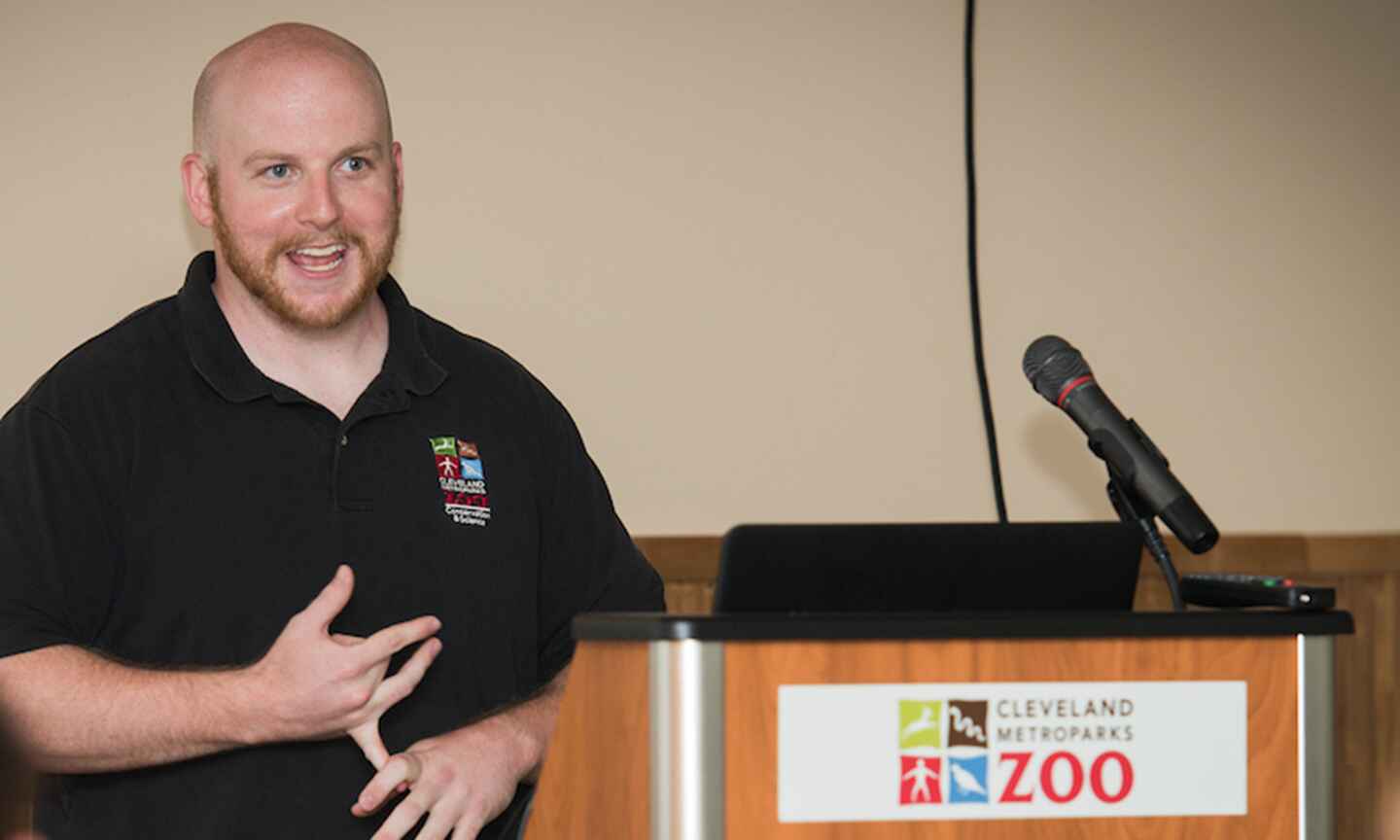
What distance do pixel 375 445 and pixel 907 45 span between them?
145cm

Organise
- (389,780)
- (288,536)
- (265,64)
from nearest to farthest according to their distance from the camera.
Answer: (389,780) → (288,536) → (265,64)

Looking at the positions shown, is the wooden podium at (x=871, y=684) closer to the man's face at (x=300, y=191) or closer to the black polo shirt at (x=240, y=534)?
the black polo shirt at (x=240, y=534)

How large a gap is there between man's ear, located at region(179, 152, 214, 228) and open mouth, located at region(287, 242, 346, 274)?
0.47 ft

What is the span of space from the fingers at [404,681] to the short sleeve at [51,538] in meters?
0.39

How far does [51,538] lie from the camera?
2.02m

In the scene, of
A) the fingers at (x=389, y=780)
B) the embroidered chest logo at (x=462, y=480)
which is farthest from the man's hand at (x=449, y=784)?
the embroidered chest logo at (x=462, y=480)

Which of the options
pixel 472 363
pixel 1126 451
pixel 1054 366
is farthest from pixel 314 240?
pixel 1126 451

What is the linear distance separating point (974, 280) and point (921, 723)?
1929 mm

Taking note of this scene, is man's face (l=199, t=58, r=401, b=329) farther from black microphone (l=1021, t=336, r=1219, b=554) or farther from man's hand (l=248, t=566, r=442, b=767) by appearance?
black microphone (l=1021, t=336, r=1219, b=554)

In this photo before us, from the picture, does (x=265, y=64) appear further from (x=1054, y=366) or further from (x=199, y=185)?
(x=1054, y=366)

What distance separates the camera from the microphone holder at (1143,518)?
64.0 inches

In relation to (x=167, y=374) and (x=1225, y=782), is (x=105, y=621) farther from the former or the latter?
(x=1225, y=782)

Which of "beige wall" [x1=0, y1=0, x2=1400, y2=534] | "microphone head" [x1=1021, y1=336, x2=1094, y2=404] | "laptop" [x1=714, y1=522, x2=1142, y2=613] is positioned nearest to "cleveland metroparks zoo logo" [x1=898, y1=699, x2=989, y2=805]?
"laptop" [x1=714, y1=522, x2=1142, y2=613]

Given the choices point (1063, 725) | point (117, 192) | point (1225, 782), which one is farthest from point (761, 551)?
point (117, 192)
